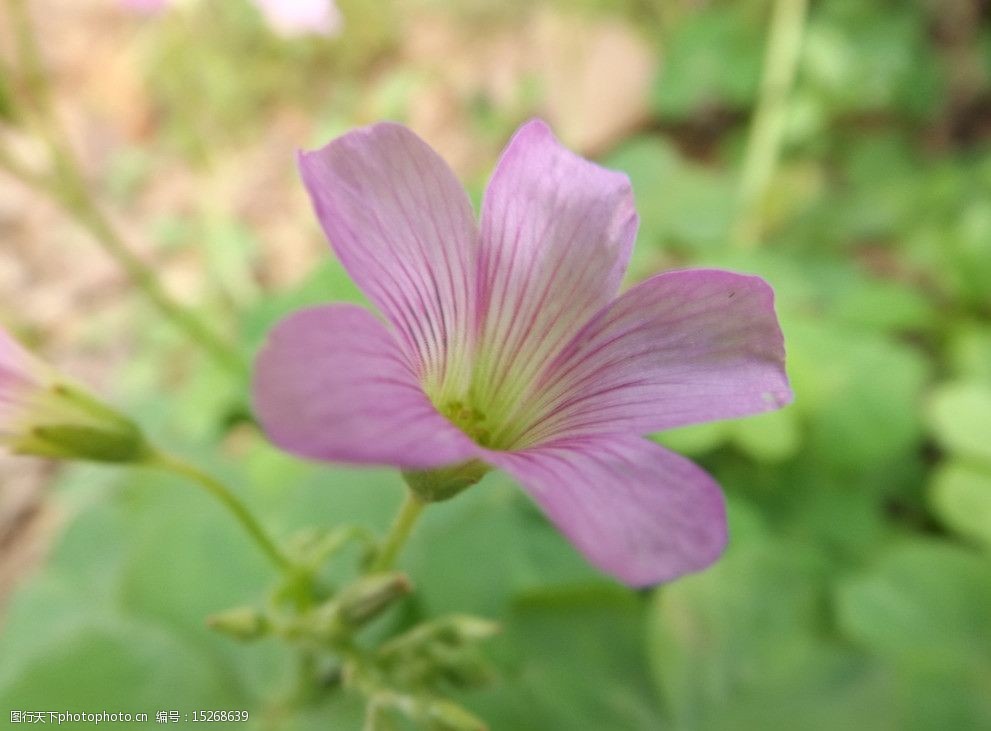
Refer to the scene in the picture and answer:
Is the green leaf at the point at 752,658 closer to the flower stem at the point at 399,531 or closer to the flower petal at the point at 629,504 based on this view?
the flower stem at the point at 399,531

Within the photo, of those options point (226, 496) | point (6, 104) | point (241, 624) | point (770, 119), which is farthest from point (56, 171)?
point (770, 119)

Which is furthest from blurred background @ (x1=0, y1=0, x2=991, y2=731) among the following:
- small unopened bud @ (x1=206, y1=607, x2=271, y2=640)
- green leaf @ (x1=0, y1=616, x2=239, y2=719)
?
small unopened bud @ (x1=206, y1=607, x2=271, y2=640)

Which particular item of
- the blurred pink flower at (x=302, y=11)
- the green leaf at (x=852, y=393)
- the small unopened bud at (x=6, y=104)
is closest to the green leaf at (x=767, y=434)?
the green leaf at (x=852, y=393)

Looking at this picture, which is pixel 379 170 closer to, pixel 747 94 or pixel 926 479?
pixel 926 479

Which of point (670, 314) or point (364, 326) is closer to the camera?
point (364, 326)

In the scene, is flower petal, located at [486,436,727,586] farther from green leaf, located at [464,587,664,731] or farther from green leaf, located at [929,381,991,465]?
green leaf, located at [929,381,991,465]

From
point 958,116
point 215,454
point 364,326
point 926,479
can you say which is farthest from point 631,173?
point 958,116
